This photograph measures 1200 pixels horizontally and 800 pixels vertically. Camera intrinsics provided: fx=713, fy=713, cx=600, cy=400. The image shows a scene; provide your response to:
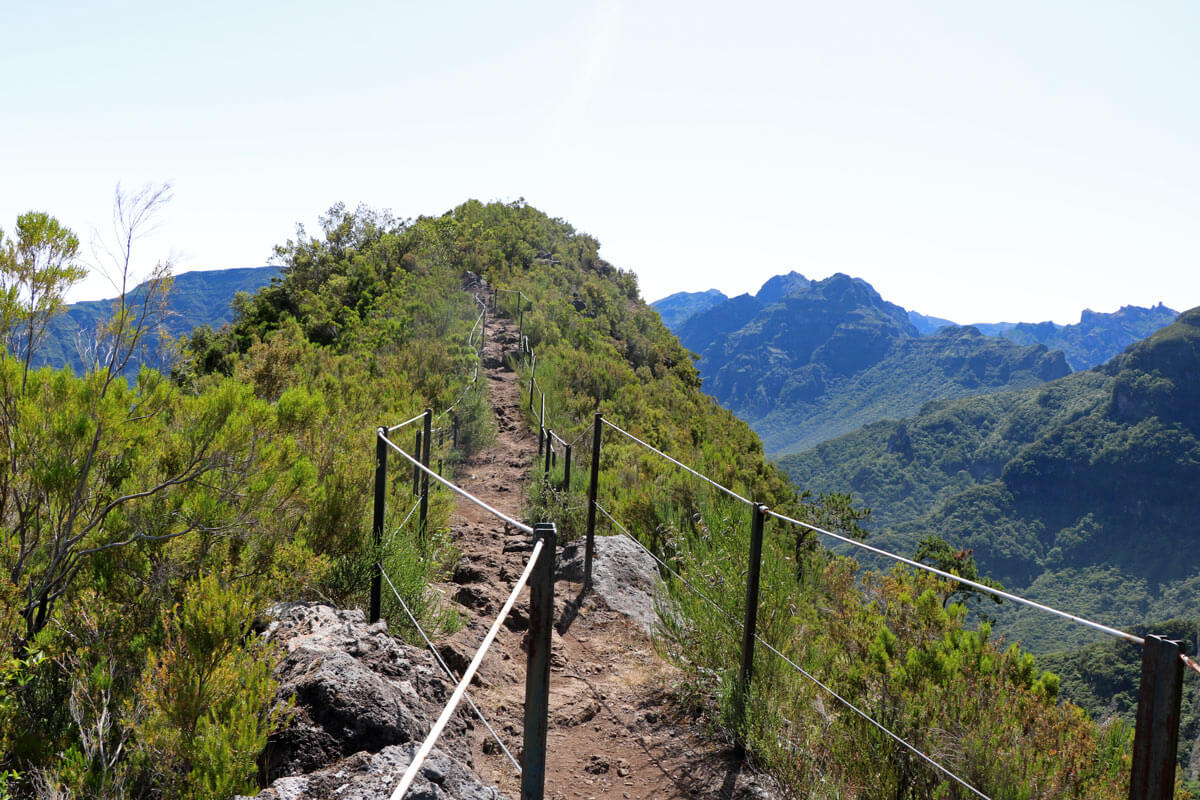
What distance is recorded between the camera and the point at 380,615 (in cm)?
441

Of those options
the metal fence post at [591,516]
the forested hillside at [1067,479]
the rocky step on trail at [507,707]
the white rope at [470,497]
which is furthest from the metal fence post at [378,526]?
the forested hillside at [1067,479]

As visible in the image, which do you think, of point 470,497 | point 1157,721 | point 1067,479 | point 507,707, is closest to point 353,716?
point 470,497

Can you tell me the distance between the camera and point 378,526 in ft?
14.6

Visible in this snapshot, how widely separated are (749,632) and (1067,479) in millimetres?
166308

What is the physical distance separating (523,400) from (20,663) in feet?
34.9

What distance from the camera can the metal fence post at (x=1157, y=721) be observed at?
1.76m

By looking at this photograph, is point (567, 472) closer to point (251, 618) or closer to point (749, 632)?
point (749, 632)

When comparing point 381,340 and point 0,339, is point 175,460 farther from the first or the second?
point 381,340

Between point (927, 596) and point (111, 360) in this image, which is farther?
point (111, 360)

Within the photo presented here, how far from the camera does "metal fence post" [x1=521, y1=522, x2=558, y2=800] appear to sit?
1.92 meters

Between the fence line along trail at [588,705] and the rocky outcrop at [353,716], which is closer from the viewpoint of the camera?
the rocky outcrop at [353,716]

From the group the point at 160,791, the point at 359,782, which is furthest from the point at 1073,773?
the point at 160,791

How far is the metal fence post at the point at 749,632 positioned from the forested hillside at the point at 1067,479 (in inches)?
4338

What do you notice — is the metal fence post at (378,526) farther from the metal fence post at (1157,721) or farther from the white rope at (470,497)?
the metal fence post at (1157,721)
